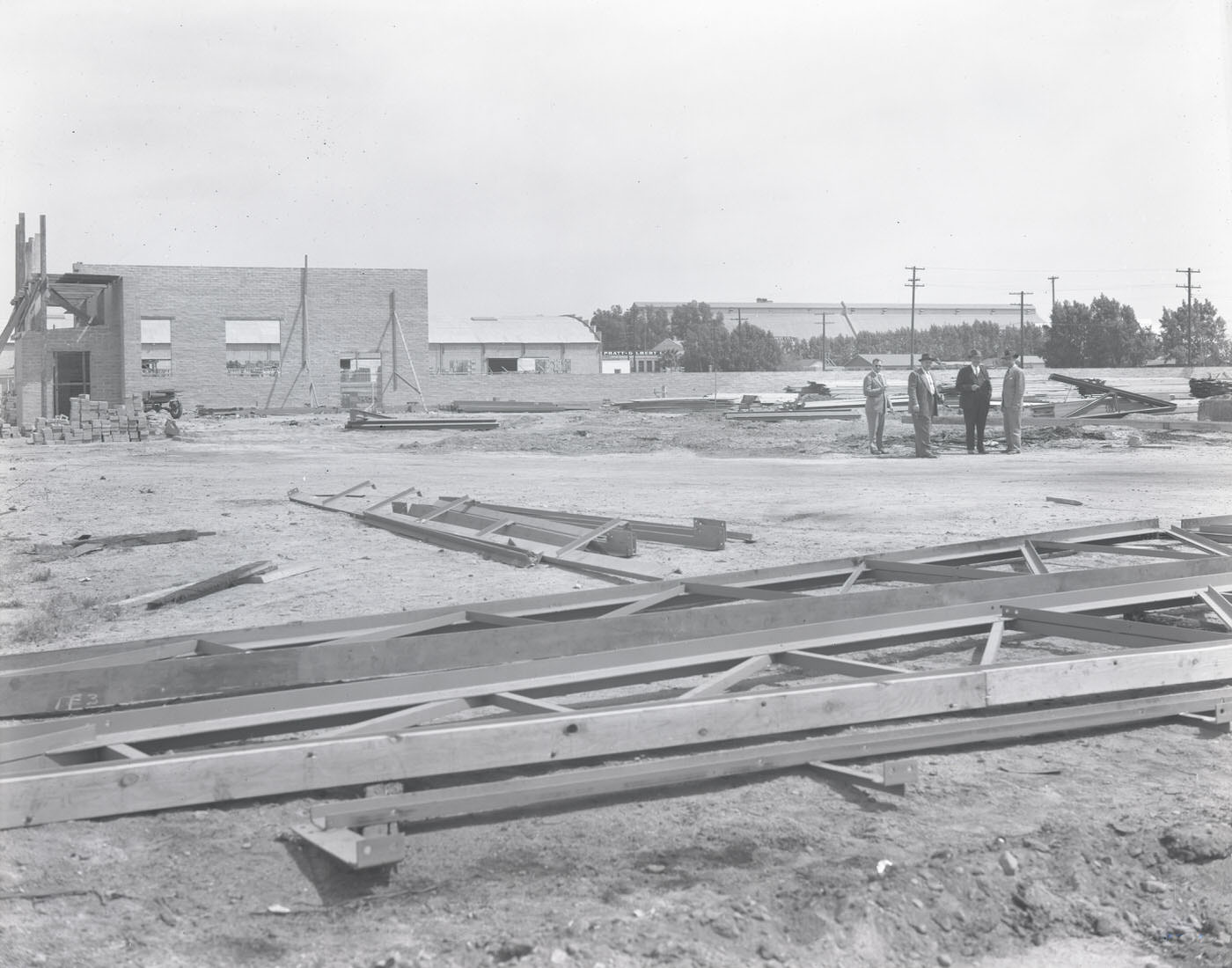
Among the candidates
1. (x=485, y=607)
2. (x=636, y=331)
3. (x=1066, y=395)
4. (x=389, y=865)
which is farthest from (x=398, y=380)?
(x=636, y=331)

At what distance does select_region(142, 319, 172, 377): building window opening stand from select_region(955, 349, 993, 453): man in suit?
3311cm

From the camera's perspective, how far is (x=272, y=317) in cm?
4562

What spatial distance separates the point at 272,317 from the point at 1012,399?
33.0 metres

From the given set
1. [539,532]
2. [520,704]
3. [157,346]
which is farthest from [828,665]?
[157,346]

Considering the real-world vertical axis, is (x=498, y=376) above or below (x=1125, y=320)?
below

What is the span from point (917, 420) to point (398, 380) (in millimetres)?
30589

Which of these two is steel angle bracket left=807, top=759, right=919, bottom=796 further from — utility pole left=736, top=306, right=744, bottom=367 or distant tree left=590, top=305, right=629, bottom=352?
distant tree left=590, top=305, right=629, bottom=352

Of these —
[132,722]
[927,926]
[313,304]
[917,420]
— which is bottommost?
[927,926]

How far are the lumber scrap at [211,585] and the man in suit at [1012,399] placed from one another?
1380cm

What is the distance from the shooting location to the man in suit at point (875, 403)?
68.2 ft

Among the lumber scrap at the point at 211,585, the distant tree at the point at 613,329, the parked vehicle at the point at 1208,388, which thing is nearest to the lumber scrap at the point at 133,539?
the lumber scrap at the point at 211,585

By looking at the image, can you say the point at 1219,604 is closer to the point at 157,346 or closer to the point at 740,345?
the point at 157,346

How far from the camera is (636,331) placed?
115m

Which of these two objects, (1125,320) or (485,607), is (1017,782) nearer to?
(485,607)
